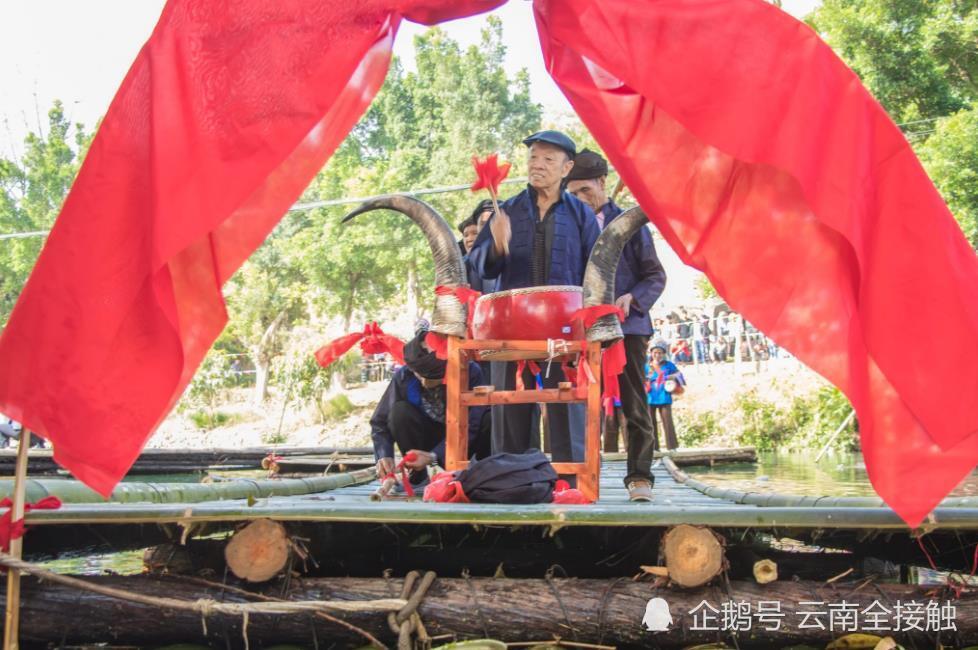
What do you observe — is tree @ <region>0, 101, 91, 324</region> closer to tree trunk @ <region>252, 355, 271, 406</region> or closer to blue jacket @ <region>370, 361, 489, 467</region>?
tree trunk @ <region>252, 355, 271, 406</region>

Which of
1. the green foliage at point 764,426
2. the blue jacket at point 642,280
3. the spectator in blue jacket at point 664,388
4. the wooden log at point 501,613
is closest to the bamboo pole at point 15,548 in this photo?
the wooden log at point 501,613

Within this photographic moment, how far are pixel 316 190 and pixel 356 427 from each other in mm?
10760

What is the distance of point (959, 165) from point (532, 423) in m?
11.3

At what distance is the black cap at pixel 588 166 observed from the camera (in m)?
5.64

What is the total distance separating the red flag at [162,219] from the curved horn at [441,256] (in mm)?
1466

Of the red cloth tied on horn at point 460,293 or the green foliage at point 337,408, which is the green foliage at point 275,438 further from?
the red cloth tied on horn at point 460,293

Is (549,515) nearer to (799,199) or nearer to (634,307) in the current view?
(799,199)

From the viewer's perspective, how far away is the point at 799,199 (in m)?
3.10

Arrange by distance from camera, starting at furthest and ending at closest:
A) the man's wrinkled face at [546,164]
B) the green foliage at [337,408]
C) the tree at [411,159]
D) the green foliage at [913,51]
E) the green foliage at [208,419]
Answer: the tree at [411,159] < the green foliage at [208,419] < the green foliage at [337,408] < the green foliage at [913,51] < the man's wrinkled face at [546,164]

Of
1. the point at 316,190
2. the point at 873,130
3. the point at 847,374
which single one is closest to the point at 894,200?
the point at 873,130

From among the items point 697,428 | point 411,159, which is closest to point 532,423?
point 697,428

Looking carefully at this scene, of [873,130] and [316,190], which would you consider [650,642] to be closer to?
[873,130]

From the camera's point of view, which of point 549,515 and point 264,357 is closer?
point 549,515

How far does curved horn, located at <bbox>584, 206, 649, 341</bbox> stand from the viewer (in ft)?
14.2
